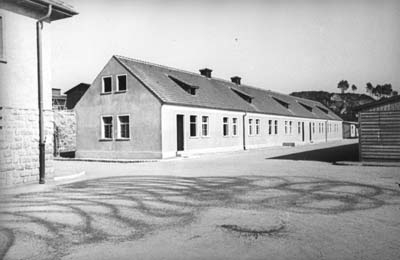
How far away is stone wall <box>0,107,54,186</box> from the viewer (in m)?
9.96

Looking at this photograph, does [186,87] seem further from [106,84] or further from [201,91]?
[106,84]

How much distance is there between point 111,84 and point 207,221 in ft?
59.5

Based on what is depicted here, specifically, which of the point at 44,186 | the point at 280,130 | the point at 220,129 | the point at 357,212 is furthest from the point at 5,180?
the point at 280,130

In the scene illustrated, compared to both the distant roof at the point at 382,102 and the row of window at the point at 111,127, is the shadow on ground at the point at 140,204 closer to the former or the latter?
the distant roof at the point at 382,102

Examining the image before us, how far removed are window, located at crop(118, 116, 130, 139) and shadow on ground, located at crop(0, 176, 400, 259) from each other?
11104 millimetres

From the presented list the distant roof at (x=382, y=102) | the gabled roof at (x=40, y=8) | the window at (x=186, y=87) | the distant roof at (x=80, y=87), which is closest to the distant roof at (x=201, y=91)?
the window at (x=186, y=87)

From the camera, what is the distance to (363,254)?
431 cm

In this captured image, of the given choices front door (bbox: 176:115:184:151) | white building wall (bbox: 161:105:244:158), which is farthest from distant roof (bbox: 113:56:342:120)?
front door (bbox: 176:115:184:151)

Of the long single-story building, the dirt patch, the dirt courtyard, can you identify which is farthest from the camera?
the long single-story building

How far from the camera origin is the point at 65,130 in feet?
93.1

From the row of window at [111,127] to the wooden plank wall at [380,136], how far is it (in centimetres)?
1306

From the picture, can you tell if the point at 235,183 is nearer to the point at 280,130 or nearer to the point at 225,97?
the point at 225,97

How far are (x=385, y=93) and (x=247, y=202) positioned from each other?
4540 inches

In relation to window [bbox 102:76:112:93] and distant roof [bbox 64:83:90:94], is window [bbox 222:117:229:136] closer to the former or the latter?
window [bbox 102:76:112:93]
